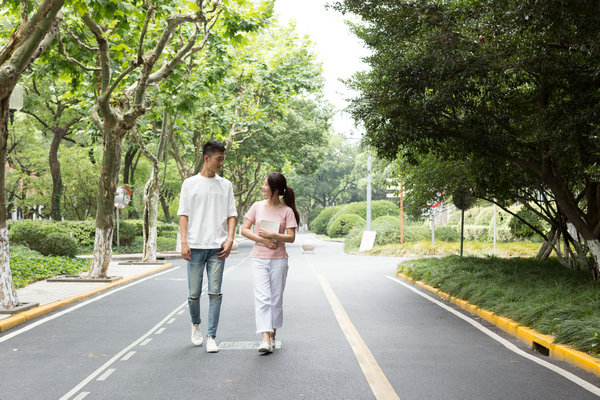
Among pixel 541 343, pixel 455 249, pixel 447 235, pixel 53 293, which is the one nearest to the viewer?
pixel 541 343

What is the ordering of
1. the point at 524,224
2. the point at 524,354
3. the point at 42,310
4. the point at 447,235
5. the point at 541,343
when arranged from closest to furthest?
the point at 524,354 < the point at 541,343 < the point at 42,310 < the point at 524,224 < the point at 447,235

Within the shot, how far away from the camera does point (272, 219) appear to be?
21.2 ft

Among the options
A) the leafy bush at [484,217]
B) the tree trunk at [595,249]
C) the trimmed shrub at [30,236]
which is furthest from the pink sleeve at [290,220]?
the leafy bush at [484,217]

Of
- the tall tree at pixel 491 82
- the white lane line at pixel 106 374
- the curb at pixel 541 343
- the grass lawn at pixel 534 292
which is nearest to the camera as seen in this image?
the white lane line at pixel 106 374

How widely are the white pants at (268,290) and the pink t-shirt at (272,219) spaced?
0.07 meters

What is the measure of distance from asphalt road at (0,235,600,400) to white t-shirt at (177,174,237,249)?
4.11ft

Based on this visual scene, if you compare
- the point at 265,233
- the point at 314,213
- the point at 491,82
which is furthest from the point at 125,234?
the point at 314,213

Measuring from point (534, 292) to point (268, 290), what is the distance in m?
4.93

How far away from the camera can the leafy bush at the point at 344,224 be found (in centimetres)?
5386

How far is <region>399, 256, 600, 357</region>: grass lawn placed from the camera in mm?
→ 6719

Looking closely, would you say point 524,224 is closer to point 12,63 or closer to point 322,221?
point 12,63

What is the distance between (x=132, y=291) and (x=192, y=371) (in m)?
7.16

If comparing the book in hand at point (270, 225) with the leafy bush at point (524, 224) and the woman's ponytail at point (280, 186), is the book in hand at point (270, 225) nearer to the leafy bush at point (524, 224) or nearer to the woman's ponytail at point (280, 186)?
the woman's ponytail at point (280, 186)

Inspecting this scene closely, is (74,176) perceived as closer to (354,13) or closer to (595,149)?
(354,13)
